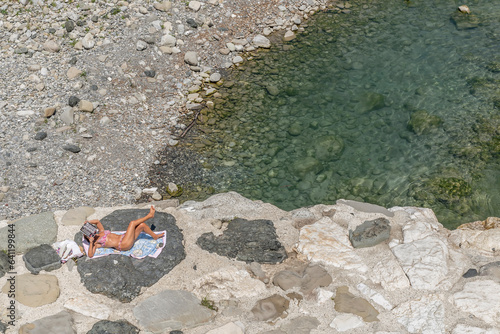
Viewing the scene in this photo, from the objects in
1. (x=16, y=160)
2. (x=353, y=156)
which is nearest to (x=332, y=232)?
(x=353, y=156)

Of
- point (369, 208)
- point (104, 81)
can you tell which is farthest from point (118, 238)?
point (104, 81)

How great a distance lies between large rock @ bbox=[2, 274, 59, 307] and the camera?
532 centimetres

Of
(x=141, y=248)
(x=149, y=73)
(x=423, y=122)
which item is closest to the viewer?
(x=141, y=248)

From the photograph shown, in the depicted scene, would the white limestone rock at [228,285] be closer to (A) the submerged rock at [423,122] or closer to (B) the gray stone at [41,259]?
(B) the gray stone at [41,259]

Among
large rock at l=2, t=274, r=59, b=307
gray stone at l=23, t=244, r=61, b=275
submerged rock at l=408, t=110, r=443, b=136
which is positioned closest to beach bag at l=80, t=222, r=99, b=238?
gray stone at l=23, t=244, r=61, b=275

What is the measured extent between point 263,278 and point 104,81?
264 inches

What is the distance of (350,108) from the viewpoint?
10.2 metres

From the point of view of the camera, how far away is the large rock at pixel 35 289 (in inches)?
210

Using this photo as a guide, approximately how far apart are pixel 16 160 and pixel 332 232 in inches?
245

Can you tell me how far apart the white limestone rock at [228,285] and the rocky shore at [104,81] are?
11.7ft

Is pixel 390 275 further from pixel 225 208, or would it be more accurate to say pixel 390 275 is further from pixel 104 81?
pixel 104 81

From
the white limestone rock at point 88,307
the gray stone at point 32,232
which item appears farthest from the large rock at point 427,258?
the gray stone at point 32,232

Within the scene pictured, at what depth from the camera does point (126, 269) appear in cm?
575

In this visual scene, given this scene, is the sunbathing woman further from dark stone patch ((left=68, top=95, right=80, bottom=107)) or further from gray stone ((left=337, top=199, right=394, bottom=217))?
dark stone patch ((left=68, top=95, right=80, bottom=107))
